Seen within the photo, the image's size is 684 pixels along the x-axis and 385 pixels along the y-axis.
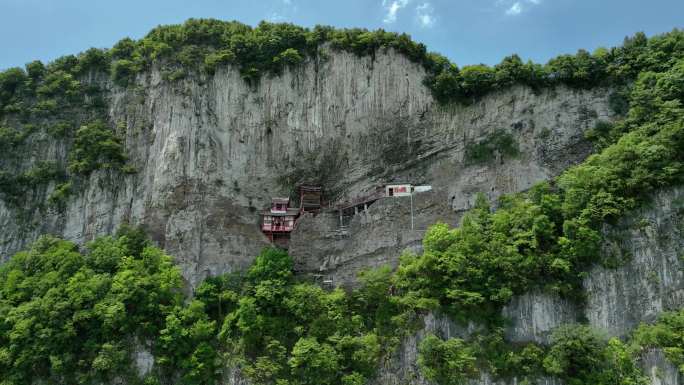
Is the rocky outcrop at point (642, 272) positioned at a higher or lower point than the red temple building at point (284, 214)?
lower

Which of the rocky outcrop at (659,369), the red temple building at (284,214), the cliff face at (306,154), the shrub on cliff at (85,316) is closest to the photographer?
the rocky outcrop at (659,369)

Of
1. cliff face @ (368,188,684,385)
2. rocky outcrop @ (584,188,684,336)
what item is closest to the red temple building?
cliff face @ (368,188,684,385)

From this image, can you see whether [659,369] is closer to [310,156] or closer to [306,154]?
[310,156]

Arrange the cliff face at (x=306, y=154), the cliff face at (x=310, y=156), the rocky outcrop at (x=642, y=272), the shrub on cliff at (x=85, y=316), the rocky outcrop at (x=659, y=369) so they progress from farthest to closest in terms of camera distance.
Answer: the cliff face at (x=306, y=154) < the cliff face at (x=310, y=156) < the shrub on cliff at (x=85, y=316) < the rocky outcrop at (x=642, y=272) < the rocky outcrop at (x=659, y=369)

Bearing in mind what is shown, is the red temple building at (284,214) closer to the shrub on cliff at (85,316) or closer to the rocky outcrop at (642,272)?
the shrub on cliff at (85,316)

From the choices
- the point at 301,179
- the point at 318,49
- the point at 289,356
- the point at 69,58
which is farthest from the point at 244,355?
the point at 69,58

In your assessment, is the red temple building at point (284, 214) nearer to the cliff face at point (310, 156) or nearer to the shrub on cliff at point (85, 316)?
the cliff face at point (310, 156)

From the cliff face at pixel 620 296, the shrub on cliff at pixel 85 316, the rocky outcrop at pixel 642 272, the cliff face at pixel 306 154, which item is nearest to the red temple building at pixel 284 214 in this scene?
the cliff face at pixel 306 154

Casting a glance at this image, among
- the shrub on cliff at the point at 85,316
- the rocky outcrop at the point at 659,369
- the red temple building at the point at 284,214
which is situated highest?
the red temple building at the point at 284,214

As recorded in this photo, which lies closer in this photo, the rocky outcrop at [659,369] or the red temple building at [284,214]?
the rocky outcrop at [659,369]

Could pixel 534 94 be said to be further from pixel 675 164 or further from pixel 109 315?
pixel 109 315

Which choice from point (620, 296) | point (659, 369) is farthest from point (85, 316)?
point (659, 369)
